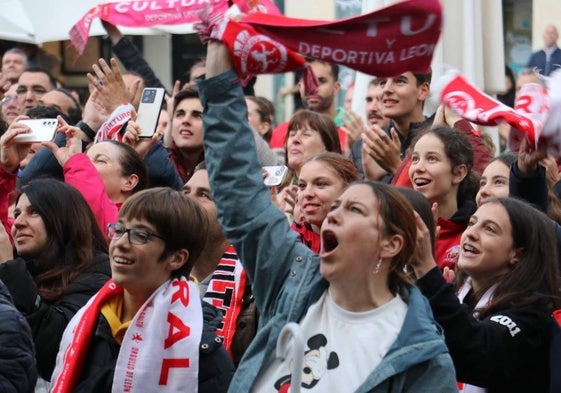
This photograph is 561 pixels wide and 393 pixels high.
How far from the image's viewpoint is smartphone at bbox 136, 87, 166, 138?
7414 mm

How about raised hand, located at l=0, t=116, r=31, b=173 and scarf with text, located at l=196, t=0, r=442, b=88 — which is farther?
raised hand, located at l=0, t=116, r=31, b=173

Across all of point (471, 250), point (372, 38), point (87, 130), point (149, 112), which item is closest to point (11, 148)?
point (149, 112)

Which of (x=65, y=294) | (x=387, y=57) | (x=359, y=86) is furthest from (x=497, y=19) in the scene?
(x=387, y=57)

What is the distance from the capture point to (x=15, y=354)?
4246 mm

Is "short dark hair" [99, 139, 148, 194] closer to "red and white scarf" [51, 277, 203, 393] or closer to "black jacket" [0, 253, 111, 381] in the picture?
"black jacket" [0, 253, 111, 381]

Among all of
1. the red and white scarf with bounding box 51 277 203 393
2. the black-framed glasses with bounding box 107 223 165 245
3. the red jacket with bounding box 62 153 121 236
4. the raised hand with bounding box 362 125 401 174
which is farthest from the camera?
the raised hand with bounding box 362 125 401 174

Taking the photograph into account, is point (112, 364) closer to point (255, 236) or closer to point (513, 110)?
point (255, 236)

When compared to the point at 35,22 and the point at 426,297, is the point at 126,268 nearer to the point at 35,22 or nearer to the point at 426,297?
the point at 426,297

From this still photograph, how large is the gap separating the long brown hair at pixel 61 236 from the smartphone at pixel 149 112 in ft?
5.47

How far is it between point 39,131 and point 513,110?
246 centimetres

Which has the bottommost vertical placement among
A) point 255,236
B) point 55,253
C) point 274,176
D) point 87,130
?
point 87,130

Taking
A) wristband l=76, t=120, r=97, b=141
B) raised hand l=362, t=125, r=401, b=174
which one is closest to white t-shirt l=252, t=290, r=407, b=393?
raised hand l=362, t=125, r=401, b=174

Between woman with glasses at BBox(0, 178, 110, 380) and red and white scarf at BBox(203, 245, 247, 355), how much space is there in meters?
0.55

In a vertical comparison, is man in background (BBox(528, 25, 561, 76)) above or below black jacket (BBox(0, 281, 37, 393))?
below
